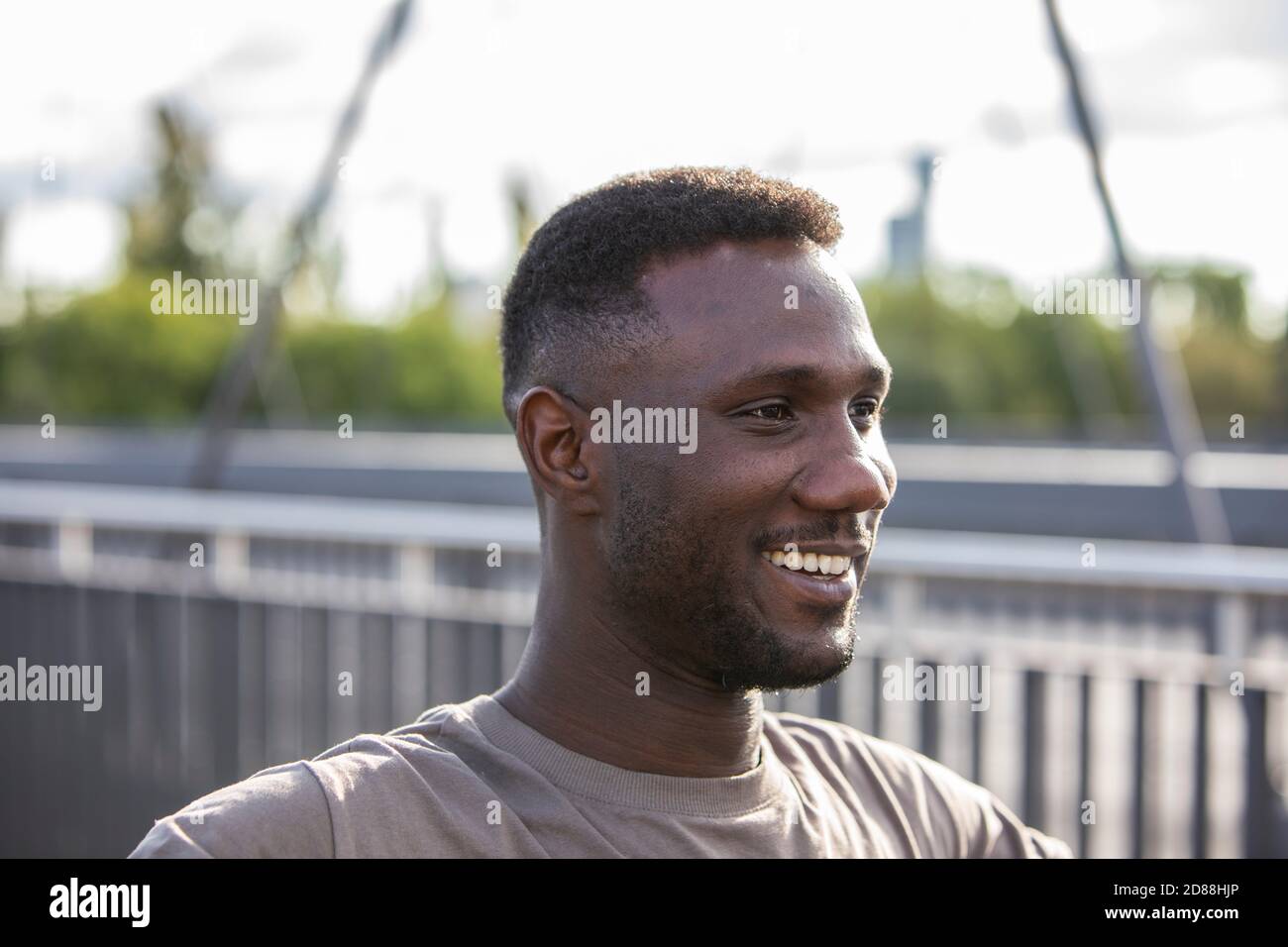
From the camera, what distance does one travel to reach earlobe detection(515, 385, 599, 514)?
199 centimetres

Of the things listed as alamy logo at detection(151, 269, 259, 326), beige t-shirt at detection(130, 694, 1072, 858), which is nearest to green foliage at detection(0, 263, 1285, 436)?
alamy logo at detection(151, 269, 259, 326)

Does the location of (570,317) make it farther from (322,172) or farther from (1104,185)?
(322,172)

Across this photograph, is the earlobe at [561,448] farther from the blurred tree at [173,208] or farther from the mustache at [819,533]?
the blurred tree at [173,208]

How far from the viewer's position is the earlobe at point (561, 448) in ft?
6.54

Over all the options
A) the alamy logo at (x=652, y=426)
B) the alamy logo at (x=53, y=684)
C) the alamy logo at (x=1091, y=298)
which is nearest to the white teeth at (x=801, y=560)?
the alamy logo at (x=652, y=426)

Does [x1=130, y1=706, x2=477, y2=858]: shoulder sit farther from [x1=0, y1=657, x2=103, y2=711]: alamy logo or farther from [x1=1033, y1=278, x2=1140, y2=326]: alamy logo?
[x1=0, y1=657, x2=103, y2=711]: alamy logo

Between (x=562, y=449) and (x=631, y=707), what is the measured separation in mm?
369

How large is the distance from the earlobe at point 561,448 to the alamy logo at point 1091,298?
2.69 metres

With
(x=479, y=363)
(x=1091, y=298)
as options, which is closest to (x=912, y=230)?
(x=1091, y=298)

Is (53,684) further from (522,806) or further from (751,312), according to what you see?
(751,312)

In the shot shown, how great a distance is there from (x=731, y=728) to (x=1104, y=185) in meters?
4.12

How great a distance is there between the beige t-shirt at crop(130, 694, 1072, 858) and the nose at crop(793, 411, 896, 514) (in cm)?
40

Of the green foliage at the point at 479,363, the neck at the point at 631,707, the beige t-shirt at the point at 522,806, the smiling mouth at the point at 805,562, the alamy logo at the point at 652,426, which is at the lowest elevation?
the beige t-shirt at the point at 522,806

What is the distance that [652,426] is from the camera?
192 cm
